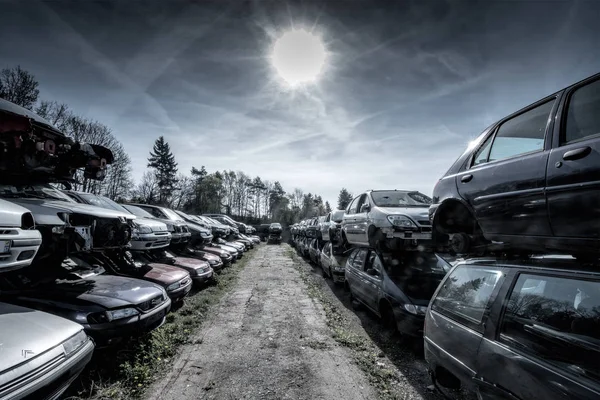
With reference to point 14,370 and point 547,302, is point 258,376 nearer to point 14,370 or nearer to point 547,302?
point 14,370

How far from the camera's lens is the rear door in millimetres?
2197

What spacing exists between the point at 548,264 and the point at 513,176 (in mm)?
831

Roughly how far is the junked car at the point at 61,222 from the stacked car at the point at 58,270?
0.6 inches

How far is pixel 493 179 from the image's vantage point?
8.75 ft

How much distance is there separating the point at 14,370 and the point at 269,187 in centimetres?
7009

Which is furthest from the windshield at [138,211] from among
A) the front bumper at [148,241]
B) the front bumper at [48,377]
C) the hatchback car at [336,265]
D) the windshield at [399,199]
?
the front bumper at [48,377]

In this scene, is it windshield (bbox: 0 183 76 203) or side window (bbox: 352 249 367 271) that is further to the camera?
side window (bbox: 352 249 367 271)

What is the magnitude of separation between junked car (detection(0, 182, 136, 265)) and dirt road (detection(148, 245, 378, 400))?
7.37 feet

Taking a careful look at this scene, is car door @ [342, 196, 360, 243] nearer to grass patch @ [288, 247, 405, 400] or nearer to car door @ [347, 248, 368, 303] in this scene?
car door @ [347, 248, 368, 303]

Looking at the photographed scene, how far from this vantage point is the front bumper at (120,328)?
3.32 meters

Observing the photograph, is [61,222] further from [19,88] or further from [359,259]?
[19,88]

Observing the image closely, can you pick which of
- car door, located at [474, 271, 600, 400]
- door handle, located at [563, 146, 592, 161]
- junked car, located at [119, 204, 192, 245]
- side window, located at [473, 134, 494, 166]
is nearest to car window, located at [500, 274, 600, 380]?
car door, located at [474, 271, 600, 400]

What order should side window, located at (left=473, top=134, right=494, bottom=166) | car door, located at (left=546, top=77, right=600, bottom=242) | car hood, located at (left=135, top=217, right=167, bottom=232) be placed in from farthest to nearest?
car hood, located at (left=135, top=217, right=167, bottom=232) → side window, located at (left=473, top=134, right=494, bottom=166) → car door, located at (left=546, top=77, right=600, bottom=242)

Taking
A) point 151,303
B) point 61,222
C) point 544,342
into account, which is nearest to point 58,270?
point 61,222
